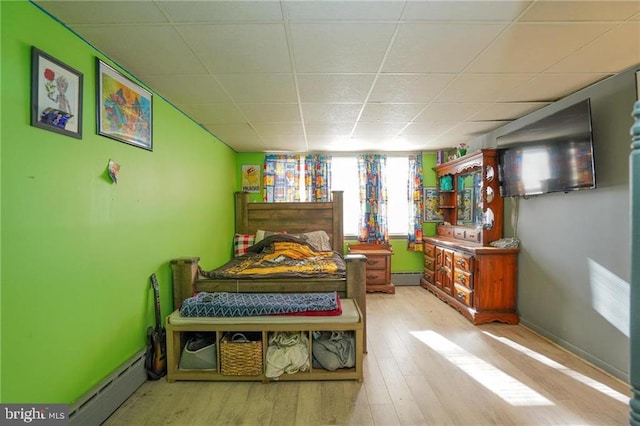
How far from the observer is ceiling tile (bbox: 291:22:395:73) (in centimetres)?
163

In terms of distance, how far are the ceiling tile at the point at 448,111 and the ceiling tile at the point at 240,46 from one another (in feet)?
5.23

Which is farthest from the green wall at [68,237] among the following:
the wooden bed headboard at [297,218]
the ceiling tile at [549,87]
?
the ceiling tile at [549,87]

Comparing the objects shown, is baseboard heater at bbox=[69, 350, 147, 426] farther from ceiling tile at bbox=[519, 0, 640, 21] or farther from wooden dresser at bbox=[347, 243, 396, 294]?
ceiling tile at bbox=[519, 0, 640, 21]

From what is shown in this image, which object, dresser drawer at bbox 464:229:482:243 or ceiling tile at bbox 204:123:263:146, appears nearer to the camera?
ceiling tile at bbox 204:123:263:146

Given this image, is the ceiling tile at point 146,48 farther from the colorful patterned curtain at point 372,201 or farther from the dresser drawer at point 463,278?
the dresser drawer at point 463,278

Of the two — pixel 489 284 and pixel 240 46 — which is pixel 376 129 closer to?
pixel 240 46

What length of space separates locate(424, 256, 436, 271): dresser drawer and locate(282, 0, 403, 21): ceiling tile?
371 centimetres

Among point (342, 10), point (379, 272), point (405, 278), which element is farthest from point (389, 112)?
point (405, 278)

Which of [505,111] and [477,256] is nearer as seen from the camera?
[505,111]

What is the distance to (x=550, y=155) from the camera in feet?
8.91

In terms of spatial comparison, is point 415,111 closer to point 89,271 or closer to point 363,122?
point 363,122

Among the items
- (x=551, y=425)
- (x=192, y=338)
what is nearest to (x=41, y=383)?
(x=192, y=338)

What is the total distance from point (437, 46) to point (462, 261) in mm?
2658

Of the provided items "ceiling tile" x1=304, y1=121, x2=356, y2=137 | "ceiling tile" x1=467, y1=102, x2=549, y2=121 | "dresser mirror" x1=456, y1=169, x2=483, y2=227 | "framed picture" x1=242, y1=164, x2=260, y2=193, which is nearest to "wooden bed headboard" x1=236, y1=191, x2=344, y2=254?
"framed picture" x1=242, y1=164, x2=260, y2=193
